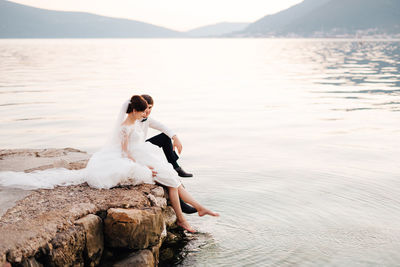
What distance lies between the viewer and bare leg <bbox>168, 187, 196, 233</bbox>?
614 centimetres

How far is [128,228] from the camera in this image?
5004 millimetres

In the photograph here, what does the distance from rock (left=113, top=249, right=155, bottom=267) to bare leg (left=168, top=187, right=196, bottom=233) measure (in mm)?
1146

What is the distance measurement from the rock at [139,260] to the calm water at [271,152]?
79cm

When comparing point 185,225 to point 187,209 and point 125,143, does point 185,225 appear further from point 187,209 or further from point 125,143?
point 125,143

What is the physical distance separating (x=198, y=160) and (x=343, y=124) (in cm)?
637

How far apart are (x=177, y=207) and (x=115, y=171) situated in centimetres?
108

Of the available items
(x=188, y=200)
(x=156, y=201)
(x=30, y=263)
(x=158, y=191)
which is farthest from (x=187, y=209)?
(x=30, y=263)

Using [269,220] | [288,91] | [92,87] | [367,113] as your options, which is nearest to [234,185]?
[269,220]

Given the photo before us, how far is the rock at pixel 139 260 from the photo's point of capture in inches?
196

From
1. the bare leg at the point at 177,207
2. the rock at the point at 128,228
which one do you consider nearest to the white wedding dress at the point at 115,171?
the bare leg at the point at 177,207

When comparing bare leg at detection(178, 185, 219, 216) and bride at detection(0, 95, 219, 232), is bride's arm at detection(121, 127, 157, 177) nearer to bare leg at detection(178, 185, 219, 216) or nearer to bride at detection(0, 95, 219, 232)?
bride at detection(0, 95, 219, 232)

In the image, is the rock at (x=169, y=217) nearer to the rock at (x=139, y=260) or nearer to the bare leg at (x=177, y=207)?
the bare leg at (x=177, y=207)

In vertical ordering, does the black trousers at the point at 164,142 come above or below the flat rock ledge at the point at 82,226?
above

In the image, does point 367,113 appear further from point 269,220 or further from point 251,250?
point 251,250
